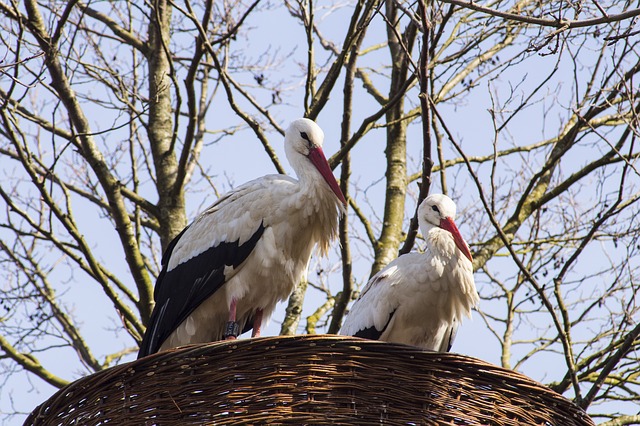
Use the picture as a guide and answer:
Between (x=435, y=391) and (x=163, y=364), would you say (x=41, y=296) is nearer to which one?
(x=163, y=364)

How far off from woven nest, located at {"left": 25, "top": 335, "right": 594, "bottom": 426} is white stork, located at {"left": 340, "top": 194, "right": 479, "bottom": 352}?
1946mm

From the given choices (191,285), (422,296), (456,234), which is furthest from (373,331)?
(191,285)

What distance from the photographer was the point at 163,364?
14.2 feet

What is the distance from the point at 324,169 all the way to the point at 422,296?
109 centimetres

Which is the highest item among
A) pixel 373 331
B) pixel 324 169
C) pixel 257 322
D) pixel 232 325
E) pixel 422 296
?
pixel 324 169

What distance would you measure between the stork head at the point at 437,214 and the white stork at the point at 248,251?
0.89 metres

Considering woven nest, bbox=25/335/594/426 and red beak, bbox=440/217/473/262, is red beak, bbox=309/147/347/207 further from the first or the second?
woven nest, bbox=25/335/594/426

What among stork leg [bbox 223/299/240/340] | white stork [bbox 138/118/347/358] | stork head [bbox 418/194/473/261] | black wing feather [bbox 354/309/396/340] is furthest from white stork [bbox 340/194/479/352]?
stork leg [bbox 223/299/240/340]

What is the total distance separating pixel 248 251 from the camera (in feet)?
19.3

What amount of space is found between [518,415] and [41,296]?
5.81 m

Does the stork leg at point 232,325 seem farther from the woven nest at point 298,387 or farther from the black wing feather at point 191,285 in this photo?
the woven nest at point 298,387

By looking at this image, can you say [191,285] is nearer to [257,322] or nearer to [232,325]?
[232,325]

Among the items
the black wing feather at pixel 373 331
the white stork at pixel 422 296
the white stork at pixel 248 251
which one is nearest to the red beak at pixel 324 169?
the white stork at pixel 248 251

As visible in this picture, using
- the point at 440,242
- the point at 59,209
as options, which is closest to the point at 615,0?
the point at 440,242
